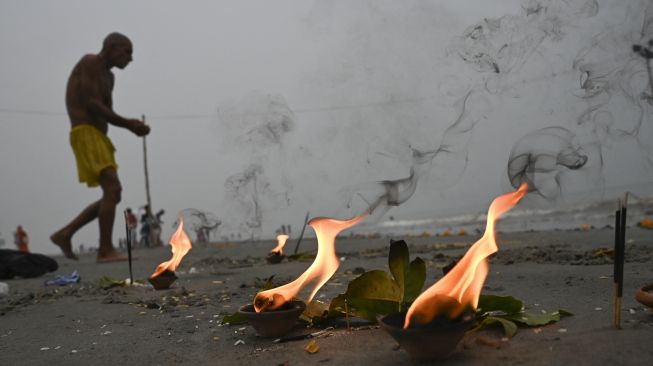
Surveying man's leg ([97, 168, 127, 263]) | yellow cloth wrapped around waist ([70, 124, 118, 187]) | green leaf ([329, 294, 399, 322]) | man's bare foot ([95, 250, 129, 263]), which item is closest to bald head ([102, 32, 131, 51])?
yellow cloth wrapped around waist ([70, 124, 118, 187])

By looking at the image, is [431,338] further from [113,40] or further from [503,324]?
[113,40]

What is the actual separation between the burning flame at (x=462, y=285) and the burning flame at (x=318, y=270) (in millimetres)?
666

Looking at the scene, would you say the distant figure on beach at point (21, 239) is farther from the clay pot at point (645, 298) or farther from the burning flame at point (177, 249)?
the clay pot at point (645, 298)

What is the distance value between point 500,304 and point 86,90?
6770 mm

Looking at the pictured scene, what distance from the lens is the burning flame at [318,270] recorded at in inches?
97.9

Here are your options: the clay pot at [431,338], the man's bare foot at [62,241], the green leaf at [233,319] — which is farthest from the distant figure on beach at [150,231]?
the clay pot at [431,338]

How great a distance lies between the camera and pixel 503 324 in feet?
6.98

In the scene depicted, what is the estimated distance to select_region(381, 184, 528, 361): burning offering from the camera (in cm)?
176

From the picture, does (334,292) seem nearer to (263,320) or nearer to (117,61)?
(263,320)

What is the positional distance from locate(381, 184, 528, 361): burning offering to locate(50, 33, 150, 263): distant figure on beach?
5829 mm

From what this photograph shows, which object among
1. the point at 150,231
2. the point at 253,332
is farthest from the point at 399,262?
the point at 150,231

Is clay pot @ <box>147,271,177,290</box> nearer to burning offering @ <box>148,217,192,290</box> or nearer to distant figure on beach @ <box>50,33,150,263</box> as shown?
burning offering @ <box>148,217,192,290</box>

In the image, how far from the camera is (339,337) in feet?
7.61

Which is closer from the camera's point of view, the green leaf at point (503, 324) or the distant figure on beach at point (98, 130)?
the green leaf at point (503, 324)
